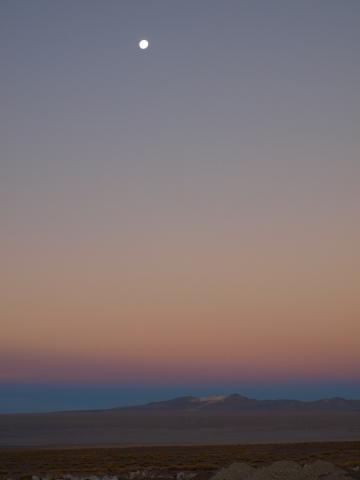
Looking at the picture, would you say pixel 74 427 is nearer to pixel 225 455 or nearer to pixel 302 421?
pixel 302 421

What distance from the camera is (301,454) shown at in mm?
58750

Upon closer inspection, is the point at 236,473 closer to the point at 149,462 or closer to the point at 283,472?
the point at 283,472

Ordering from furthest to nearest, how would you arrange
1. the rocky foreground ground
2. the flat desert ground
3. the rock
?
the flat desert ground
the rock
the rocky foreground ground

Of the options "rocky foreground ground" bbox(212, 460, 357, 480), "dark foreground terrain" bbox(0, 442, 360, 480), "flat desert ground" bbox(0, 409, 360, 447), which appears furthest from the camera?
"flat desert ground" bbox(0, 409, 360, 447)

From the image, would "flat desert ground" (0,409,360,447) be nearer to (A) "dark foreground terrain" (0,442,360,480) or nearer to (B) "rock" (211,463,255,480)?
(A) "dark foreground terrain" (0,442,360,480)

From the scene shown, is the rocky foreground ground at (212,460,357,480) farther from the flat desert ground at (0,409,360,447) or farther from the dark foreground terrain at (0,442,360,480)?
the flat desert ground at (0,409,360,447)

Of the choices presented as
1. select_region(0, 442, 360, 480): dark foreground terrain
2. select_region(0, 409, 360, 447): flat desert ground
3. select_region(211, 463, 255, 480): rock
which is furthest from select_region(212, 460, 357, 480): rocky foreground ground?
select_region(0, 409, 360, 447): flat desert ground

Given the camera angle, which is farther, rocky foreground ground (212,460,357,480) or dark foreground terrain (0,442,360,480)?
dark foreground terrain (0,442,360,480)

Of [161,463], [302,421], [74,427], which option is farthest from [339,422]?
[161,463]

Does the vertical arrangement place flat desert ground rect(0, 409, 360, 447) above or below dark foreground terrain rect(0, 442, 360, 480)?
above

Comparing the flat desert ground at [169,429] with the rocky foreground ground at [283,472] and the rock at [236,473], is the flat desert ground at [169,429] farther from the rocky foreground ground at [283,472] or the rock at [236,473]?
the rock at [236,473]

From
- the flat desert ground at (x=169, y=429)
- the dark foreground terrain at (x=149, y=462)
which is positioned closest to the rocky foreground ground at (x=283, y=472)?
the dark foreground terrain at (x=149, y=462)

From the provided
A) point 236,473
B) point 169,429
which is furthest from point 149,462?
point 169,429

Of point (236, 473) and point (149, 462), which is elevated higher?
point (149, 462)
